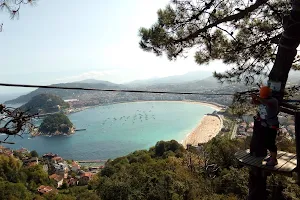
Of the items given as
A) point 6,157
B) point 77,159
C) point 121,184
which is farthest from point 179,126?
point 121,184

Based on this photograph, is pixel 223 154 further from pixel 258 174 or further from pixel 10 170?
pixel 10 170

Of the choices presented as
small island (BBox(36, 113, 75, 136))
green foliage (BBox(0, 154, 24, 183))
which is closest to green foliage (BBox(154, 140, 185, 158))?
green foliage (BBox(0, 154, 24, 183))

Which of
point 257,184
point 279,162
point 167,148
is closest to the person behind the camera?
point 279,162

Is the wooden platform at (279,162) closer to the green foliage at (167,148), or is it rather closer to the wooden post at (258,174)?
the wooden post at (258,174)

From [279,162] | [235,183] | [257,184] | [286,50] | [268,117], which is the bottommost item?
[235,183]

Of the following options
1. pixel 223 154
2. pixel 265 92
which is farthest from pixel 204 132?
pixel 265 92

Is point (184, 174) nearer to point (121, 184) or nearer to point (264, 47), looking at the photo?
point (121, 184)

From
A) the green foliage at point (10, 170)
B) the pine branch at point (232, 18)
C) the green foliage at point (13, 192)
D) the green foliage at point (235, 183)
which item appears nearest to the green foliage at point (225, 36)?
the pine branch at point (232, 18)
